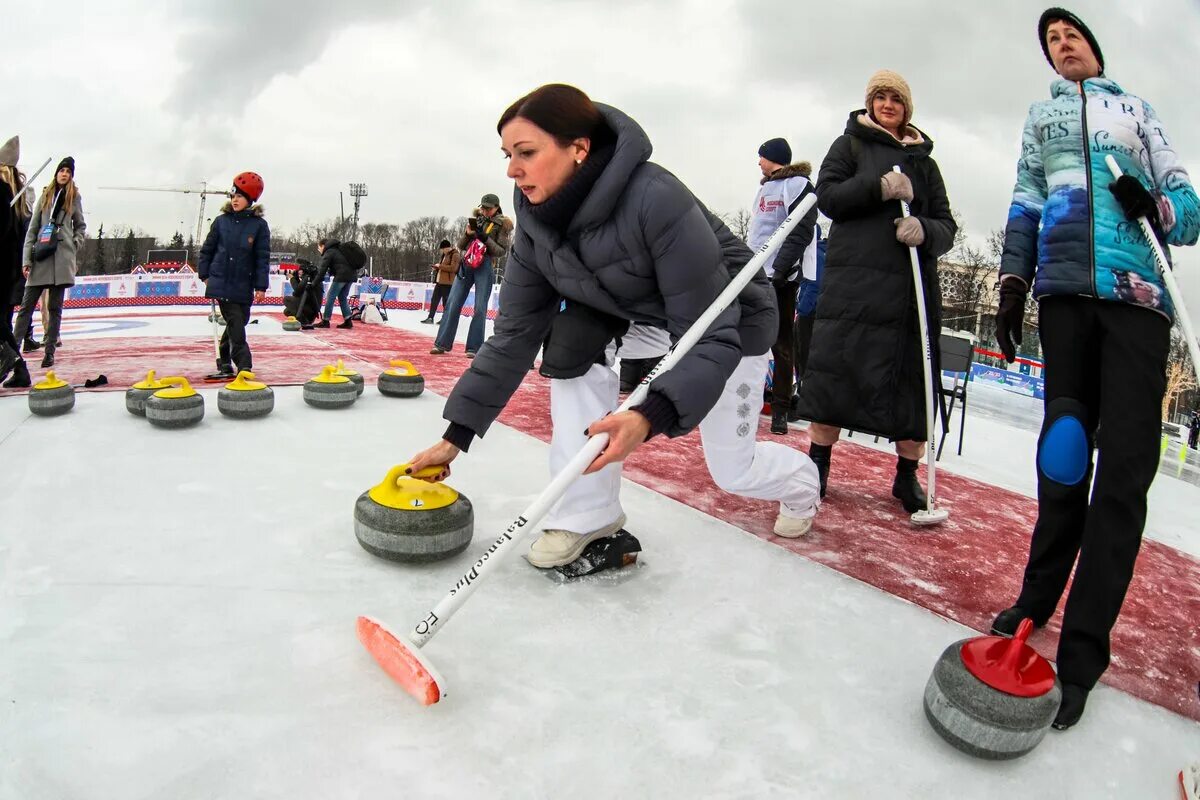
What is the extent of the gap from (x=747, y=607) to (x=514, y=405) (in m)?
3.28

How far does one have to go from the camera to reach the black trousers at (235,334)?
5.49 m

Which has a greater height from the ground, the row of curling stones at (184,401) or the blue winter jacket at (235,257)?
the blue winter jacket at (235,257)

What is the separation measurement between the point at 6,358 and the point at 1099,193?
20.8 ft

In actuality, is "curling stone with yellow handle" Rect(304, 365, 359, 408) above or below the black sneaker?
below

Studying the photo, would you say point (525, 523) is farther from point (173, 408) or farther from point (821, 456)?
point (173, 408)

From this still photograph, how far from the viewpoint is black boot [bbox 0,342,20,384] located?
4.86 meters

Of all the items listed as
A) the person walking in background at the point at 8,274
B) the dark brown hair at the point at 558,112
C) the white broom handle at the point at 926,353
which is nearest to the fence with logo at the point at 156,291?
the person walking in background at the point at 8,274

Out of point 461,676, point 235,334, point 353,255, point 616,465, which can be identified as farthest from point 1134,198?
point 353,255

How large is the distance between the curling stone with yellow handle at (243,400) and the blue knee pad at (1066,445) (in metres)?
3.80

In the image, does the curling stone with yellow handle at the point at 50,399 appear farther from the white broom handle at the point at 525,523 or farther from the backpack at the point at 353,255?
the backpack at the point at 353,255

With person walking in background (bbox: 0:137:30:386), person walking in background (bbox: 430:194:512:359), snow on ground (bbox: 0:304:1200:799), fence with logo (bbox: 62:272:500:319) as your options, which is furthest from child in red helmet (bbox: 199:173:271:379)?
fence with logo (bbox: 62:272:500:319)

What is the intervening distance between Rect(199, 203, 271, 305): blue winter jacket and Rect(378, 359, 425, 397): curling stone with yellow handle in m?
1.58

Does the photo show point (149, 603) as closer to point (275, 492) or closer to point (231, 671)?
point (231, 671)

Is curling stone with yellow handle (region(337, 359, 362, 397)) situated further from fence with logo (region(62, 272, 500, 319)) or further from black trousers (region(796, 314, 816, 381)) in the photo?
fence with logo (region(62, 272, 500, 319))
